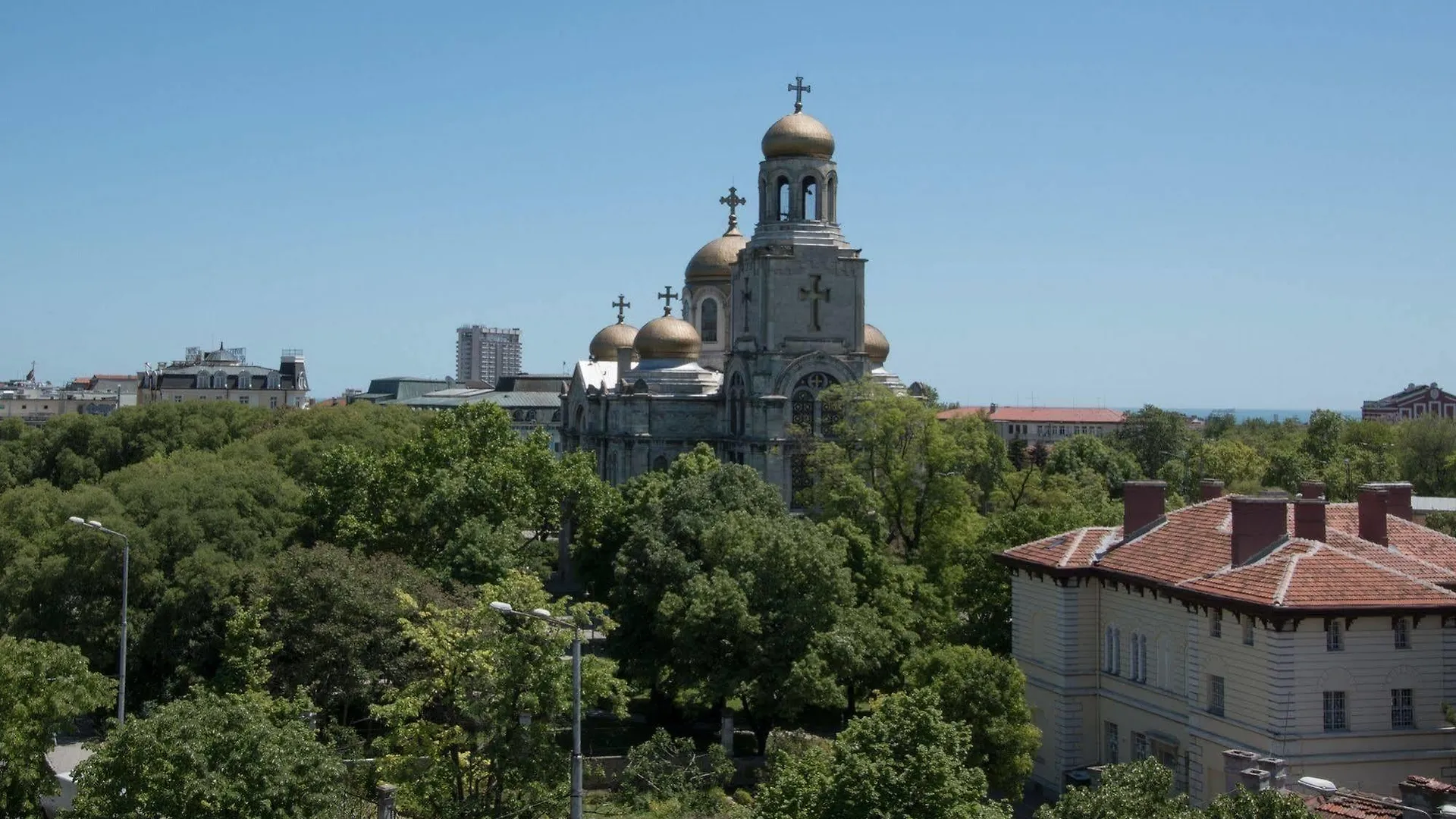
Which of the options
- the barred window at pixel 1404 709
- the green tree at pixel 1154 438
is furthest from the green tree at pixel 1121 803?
the green tree at pixel 1154 438

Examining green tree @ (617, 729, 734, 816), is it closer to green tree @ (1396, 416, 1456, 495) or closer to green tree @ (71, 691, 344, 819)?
green tree @ (71, 691, 344, 819)

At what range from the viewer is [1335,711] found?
3169cm

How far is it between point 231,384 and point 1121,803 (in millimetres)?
132115

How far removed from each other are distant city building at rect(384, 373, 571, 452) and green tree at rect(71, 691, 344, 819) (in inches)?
4047

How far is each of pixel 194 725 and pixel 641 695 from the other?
73.8 ft

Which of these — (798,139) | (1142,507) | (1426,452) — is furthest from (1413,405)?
(1142,507)

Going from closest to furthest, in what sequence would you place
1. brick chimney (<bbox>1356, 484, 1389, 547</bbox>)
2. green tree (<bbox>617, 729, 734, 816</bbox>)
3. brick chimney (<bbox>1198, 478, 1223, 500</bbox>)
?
brick chimney (<bbox>1356, 484, 1389, 547</bbox>)
green tree (<bbox>617, 729, 734, 816</bbox>)
brick chimney (<bbox>1198, 478, 1223, 500</bbox>)

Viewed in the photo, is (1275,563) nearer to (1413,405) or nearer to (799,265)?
(799,265)

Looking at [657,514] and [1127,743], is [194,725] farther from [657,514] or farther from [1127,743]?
[657,514]

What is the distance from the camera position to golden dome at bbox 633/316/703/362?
3255 inches

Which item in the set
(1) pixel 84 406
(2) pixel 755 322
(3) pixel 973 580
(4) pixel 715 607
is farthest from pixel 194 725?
(1) pixel 84 406

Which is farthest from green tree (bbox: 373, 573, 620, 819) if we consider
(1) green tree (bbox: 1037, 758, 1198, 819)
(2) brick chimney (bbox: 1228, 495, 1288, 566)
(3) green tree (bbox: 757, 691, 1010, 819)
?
(2) brick chimney (bbox: 1228, 495, 1288, 566)

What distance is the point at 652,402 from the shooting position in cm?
8050

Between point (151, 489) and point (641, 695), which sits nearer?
point (641, 695)
